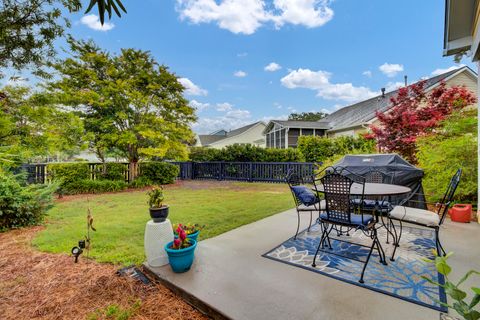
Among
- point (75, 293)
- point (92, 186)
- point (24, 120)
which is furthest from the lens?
point (92, 186)

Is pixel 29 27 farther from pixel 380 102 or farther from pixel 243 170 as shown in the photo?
pixel 380 102

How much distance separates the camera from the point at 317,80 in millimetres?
18078

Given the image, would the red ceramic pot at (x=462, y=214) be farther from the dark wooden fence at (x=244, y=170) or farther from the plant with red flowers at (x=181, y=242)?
the dark wooden fence at (x=244, y=170)

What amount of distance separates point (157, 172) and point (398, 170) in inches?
335

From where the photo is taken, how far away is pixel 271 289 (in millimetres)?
→ 1901

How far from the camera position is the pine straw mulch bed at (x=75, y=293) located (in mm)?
1766

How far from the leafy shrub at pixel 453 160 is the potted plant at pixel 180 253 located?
481 centimetres

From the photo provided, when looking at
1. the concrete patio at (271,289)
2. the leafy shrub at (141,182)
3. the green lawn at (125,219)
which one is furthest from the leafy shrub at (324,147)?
the concrete patio at (271,289)

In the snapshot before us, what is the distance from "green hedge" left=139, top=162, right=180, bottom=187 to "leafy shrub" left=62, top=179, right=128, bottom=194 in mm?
1048

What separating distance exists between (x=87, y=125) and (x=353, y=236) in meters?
8.83

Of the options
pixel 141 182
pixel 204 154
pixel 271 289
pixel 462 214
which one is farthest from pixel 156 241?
pixel 204 154

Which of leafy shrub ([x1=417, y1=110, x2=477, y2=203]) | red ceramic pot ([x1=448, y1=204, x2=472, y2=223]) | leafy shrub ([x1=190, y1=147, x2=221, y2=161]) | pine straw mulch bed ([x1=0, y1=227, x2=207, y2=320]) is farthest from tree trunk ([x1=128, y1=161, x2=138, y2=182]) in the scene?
red ceramic pot ([x1=448, y1=204, x2=472, y2=223])

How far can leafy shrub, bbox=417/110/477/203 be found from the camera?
4.04 meters

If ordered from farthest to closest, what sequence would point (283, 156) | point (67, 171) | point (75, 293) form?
1. point (283, 156)
2. point (67, 171)
3. point (75, 293)
